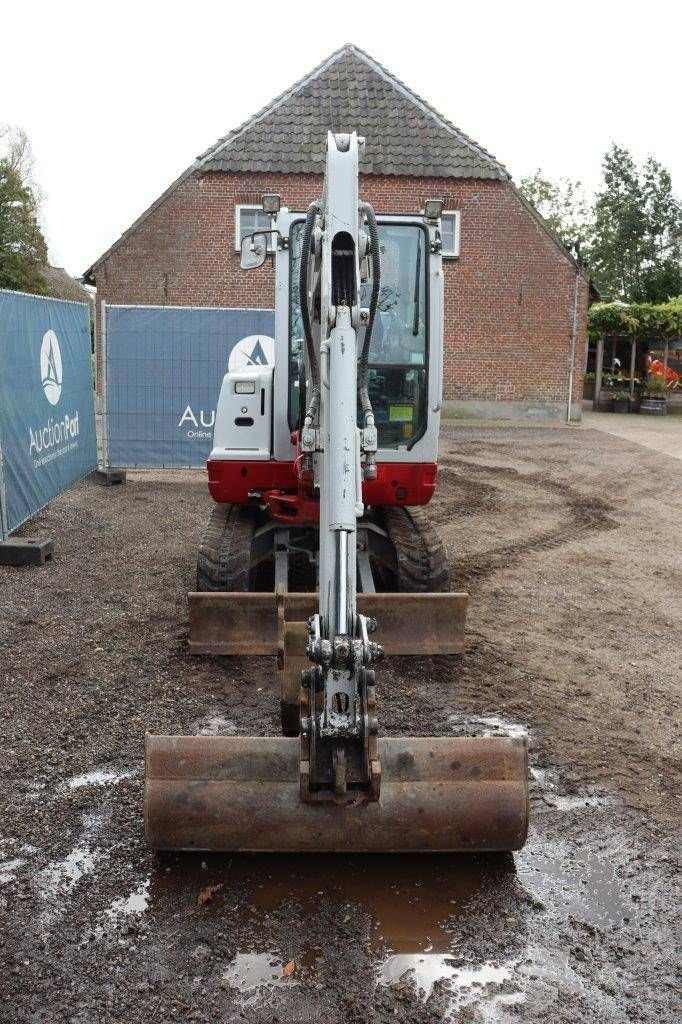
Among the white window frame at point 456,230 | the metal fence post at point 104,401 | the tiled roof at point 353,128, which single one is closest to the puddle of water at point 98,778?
the metal fence post at point 104,401

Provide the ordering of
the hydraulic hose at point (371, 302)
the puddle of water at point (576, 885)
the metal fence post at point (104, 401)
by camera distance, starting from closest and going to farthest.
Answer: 1. the puddle of water at point (576, 885)
2. the hydraulic hose at point (371, 302)
3. the metal fence post at point (104, 401)

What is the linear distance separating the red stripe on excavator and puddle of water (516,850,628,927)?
Result: 3253 mm

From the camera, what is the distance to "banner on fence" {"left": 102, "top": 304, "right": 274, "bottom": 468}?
12.9 meters

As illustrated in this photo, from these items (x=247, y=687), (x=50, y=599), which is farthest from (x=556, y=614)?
(x=50, y=599)

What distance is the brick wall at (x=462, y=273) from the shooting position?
22.5 metres

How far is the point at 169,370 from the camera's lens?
1308cm

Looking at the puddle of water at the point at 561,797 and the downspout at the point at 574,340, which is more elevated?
the downspout at the point at 574,340

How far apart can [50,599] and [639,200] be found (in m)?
51.1

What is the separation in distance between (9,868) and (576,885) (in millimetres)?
2212

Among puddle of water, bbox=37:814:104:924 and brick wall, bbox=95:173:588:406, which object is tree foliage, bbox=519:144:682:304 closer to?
brick wall, bbox=95:173:588:406

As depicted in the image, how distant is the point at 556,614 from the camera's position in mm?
7680

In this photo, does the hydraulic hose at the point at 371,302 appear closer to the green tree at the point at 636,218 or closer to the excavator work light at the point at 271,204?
the excavator work light at the point at 271,204

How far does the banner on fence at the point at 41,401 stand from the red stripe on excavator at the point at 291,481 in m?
2.66

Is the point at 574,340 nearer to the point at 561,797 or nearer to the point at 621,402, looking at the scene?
the point at 621,402
